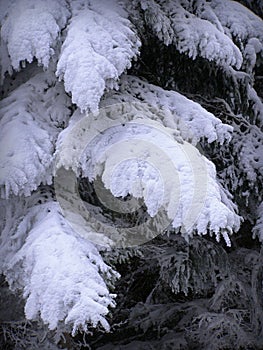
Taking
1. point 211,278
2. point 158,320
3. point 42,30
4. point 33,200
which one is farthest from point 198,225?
point 158,320

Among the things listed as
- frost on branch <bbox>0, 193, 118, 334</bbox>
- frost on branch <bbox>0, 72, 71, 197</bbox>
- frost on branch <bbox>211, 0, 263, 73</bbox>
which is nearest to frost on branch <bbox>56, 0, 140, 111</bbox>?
frost on branch <bbox>0, 72, 71, 197</bbox>

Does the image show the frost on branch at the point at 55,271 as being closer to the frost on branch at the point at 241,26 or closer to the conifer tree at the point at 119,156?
the conifer tree at the point at 119,156

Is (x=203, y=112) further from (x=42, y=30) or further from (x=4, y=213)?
(x=4, y=213)

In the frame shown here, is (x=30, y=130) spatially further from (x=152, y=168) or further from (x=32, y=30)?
(x=152, y=168)

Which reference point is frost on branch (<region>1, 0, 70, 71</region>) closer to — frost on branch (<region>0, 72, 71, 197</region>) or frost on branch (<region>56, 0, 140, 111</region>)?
frost on branch (<region>56, 0, 140, 111</region>)

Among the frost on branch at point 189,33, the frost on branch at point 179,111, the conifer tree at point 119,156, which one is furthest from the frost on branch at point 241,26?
the frost on branch at point 179,111

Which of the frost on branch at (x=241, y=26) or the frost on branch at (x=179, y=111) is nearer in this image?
the frost on branch at (x=179, y=111)

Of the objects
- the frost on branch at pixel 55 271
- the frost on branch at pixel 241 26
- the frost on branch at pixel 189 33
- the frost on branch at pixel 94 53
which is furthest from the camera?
the frost on branch at pixel 241 26
